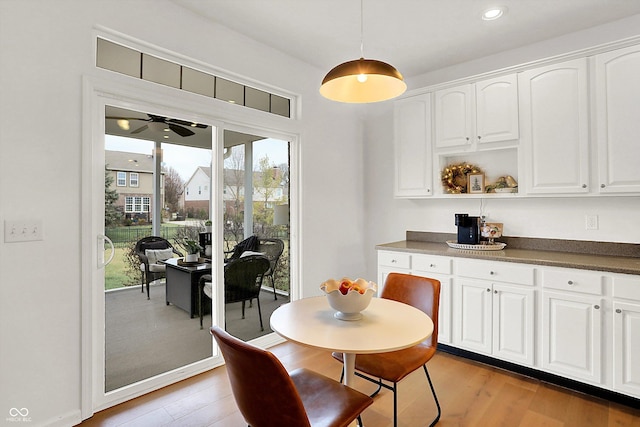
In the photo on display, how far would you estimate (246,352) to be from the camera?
1.18m

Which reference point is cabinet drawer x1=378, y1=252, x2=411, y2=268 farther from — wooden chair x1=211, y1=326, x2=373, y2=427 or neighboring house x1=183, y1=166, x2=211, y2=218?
wooden chair x1=211, y1=326, x2=373, y2=427

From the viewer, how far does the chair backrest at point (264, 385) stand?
118 centimetres

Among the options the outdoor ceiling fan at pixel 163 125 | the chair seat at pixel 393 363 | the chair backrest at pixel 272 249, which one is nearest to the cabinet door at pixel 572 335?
the chair seat at pixel 393 363

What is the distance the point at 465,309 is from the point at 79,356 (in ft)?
9.05

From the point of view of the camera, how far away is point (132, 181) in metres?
2.36

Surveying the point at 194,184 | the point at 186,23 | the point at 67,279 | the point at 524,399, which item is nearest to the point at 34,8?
the point at 186,23

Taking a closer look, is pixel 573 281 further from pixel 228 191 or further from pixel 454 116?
pixel 228 191

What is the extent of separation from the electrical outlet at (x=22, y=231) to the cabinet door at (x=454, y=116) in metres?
3.12

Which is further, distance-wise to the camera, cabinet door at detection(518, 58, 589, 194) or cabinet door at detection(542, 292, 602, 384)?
cabinet door at detection(518, 58, 589, 194)

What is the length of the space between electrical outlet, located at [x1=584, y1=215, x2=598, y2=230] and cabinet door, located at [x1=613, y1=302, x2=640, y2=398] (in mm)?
788

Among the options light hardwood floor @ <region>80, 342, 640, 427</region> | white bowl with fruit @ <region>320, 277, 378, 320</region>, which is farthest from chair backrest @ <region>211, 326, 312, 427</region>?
light hardwood floor @ <region>80, 342, 640, 427</region>

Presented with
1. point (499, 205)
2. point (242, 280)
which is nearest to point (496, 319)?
point (499, 205)

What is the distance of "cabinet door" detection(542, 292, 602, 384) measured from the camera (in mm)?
2256

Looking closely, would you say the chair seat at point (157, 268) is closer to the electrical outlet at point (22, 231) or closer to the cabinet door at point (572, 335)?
the electrical outlet at point (22, 231)
